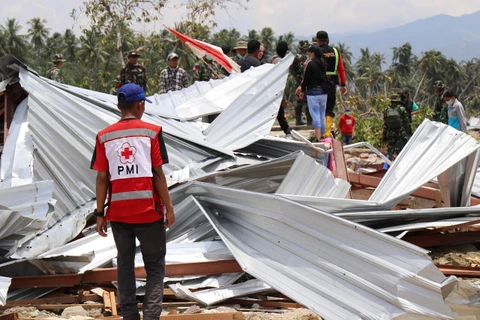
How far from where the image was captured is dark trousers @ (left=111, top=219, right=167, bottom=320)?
12.5 feet

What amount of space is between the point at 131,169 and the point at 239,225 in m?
1.36

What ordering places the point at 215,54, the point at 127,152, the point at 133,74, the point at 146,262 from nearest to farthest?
the point at 127,152
the point at 146,262
the point at 133,74
the point at 215,54

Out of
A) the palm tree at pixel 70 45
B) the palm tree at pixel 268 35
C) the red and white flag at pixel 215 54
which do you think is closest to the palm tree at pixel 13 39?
the palm tree at pixel 70 45

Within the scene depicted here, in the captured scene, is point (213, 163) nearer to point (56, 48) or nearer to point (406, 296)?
point (406, 296)

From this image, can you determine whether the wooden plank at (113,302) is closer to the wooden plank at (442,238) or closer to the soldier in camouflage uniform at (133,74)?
the wooden plank at (442,238)

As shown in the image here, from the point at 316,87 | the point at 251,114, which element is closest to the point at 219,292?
the point at 251,114

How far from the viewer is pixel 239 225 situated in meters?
4.89

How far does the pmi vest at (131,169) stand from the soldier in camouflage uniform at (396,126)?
6.92 m

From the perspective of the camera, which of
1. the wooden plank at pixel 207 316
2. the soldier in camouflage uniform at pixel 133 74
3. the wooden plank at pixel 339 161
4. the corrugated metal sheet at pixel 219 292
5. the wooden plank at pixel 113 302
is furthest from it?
the soldier in camouflage uniform at pixel 133 74

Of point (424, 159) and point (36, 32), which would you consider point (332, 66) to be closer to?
point (424, 159)

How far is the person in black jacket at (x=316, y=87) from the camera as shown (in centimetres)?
895

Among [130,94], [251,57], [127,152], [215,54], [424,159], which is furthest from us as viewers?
[215,54]

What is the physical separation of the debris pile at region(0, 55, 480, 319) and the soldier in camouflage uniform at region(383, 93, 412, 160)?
3.72 m

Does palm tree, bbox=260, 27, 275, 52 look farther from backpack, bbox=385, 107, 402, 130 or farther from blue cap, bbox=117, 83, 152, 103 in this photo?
blue cap, bbox=117, 83, 152, 103
